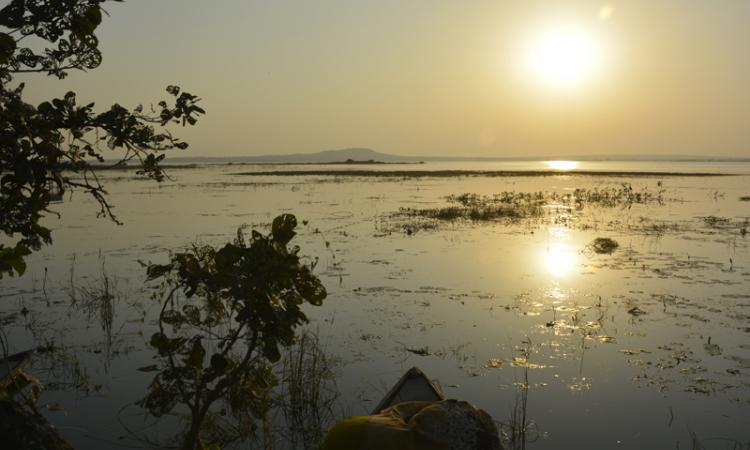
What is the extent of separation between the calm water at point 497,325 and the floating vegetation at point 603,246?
282mm

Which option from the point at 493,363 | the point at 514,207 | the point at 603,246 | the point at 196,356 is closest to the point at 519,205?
the point at 514,207

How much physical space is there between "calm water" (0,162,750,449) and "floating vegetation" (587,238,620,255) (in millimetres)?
282

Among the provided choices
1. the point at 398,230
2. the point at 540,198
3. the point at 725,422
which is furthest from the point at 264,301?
the point at 540,198

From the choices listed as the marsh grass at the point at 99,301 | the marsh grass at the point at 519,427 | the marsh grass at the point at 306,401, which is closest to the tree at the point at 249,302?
the marsh grass at the point at 306,401

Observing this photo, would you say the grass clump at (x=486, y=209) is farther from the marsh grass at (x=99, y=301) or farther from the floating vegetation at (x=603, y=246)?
the marsh grass at (x=99, y=301)

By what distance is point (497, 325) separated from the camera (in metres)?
8.91

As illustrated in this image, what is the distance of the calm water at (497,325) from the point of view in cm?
610

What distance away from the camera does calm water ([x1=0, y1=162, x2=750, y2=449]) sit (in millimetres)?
6098

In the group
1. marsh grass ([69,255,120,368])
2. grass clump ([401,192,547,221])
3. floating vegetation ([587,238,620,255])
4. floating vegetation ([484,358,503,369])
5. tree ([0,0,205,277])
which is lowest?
floating vegetation ([484,358,503,369])

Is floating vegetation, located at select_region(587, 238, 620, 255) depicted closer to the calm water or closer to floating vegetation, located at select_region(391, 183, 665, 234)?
the calm water

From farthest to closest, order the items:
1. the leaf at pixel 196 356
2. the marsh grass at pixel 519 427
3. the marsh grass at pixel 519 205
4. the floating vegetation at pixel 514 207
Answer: the marsh grass at pixel 519 205
the floating vegetation at pixel 514 207
the marsh grass at pixel 519 427
the leaf at pixel 196 356

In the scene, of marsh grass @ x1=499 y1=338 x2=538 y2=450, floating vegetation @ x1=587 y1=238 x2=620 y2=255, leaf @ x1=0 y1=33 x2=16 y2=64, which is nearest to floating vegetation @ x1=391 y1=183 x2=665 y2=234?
floating vegetation @ x1=587 y1=238 x2=620 y2=255

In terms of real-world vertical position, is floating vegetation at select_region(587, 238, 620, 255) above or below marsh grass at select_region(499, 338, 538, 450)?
above

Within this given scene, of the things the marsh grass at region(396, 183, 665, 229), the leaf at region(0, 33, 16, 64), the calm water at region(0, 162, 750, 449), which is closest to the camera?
the leaf at region(0, 33, 16, 64)
